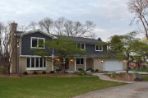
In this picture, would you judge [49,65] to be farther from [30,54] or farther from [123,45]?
[123,45]

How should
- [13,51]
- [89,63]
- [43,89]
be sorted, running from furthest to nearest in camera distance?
[89,63]
[13,51]
[43,89]

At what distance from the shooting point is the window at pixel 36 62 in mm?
51688

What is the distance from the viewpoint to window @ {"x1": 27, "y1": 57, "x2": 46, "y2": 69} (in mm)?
51688

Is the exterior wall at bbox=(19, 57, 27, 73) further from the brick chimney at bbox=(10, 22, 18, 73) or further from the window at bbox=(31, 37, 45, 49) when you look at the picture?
the window at bbox=(31, 37, 45, 49)

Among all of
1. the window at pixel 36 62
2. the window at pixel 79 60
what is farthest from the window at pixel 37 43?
the window at pixel 79 60

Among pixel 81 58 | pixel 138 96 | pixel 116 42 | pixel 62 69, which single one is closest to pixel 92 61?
pixel 81 58

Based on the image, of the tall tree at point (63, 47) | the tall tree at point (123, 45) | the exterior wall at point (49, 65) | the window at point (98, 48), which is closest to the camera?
the tall tree at point (123, 45)

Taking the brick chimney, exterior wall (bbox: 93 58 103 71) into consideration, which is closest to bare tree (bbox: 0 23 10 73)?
the brick chimney

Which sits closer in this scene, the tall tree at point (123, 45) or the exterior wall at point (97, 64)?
the tall tree at point (123, 45)

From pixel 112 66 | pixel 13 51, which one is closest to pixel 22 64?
pixel 13 51

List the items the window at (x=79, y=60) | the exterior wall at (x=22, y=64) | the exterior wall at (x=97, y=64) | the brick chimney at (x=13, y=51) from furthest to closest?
the exterior wall at (x=97, y=64), the window at (x=79, y=60), the exterior wall at (x=22, y=64), the brick chimney at (x=13, y=51)

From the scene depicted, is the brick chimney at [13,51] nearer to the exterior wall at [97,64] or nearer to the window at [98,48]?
the exterior wall at [97,64]

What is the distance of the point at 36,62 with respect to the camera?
52.5 meters

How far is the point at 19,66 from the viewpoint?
50.6 meters
